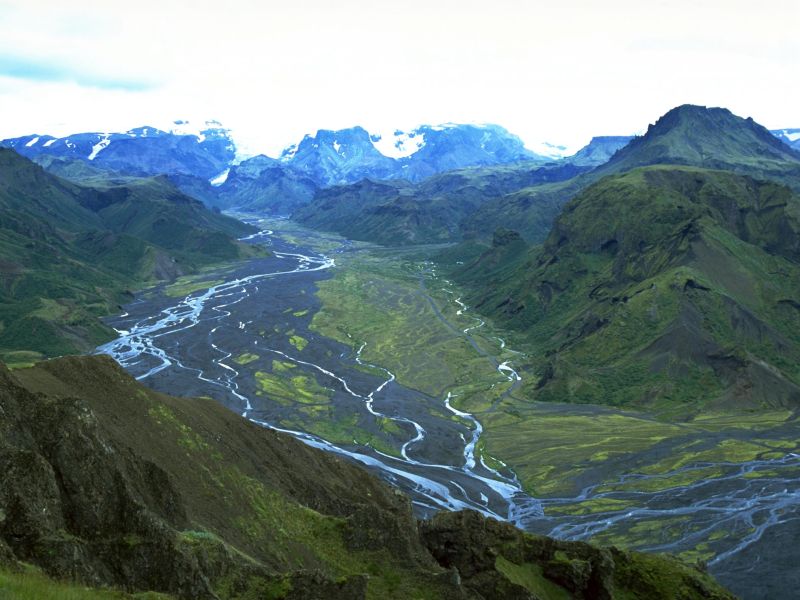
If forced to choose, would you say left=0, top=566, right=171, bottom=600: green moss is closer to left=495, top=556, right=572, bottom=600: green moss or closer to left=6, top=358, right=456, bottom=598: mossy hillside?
left=6, top=358, right=456, bottom=598: mossy hillside

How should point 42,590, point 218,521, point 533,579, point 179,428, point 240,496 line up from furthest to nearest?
point 179,428 < point 240,496 < point 533,579 < point 218,521 < point 42,590

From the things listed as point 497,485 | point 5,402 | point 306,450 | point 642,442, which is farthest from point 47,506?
point 642,442

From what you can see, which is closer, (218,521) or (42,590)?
(42,590)

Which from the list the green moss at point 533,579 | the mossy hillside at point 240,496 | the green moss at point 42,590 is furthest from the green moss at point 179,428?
the green moss at point 42,590

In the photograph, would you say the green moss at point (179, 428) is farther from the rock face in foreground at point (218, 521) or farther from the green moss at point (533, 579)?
the green moss at point (533, 579)

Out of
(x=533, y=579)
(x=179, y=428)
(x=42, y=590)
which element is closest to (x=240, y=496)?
(x=179, y=428)

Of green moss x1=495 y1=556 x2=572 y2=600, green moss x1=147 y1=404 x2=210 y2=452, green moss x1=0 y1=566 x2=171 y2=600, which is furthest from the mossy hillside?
green moss x1=495 y1=556 x2=572 y2=600

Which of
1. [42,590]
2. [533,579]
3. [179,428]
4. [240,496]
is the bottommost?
[533,579]

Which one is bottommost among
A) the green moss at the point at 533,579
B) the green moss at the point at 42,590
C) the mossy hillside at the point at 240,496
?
the green moss at the point at 533,579

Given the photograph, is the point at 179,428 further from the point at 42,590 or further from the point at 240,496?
the point at 42,590

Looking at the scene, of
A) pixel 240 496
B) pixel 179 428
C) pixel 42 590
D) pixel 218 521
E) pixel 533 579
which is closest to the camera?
pixel 42 590
